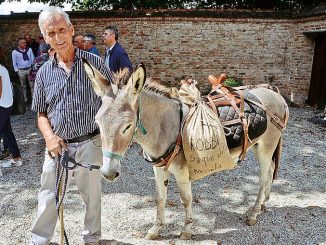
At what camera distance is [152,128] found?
2891 millimetres

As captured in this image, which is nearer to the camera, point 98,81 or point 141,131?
point 98,81

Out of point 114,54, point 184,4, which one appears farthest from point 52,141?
point 184,4

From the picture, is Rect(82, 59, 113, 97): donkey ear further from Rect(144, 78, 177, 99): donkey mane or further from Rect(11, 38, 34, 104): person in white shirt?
Rect(11, 38, 34, 104): person in white shirt

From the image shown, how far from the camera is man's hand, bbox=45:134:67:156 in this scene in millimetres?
2631

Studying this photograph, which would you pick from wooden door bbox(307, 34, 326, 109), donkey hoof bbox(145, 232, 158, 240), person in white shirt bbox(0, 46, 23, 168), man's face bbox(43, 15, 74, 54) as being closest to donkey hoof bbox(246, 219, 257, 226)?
donkey hoof bbox(145, 232, 158, 240)

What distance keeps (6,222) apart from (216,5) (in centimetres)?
1201

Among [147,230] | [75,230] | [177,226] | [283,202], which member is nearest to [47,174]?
[75,230]

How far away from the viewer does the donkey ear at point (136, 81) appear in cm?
235

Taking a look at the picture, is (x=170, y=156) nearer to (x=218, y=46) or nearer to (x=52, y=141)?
(x=52, y=141)

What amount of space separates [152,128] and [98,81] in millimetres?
673

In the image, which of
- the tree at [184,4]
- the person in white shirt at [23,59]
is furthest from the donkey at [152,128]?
the tree at [184,4]

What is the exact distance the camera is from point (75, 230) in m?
3.70

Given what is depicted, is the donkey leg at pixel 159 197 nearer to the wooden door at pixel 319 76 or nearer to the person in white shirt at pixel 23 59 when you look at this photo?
the person in white shirt at pixel 23 59

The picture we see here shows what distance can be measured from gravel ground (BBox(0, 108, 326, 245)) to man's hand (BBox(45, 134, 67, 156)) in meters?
1.32
